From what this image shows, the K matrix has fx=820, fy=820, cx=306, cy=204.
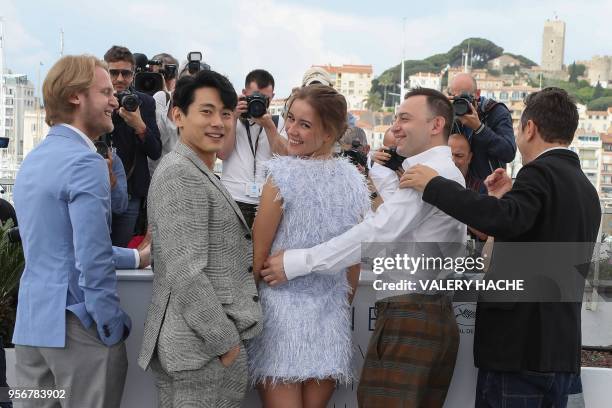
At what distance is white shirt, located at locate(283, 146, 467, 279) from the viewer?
283cm

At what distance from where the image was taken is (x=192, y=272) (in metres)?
2.62

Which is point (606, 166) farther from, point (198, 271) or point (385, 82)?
point (198, 271)

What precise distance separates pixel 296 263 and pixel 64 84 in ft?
3.32

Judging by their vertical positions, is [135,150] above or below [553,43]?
below

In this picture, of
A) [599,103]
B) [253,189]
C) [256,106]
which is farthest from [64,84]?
[599,103]

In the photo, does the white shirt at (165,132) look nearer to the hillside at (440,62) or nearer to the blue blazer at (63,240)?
the blue blazer at (63,240)

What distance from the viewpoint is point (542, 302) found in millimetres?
2807

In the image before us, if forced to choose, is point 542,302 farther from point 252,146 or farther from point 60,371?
point 252,146

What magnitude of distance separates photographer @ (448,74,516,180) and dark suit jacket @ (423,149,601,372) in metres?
1.79

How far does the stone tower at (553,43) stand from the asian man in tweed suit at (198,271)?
5953 inches

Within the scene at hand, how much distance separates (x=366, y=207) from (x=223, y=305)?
693mm

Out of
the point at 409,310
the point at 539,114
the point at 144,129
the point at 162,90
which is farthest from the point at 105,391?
the point at 162,90

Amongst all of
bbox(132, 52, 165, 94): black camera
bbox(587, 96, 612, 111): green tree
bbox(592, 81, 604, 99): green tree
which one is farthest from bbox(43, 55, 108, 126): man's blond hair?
bbox(592, 81, 604, 99): green tree

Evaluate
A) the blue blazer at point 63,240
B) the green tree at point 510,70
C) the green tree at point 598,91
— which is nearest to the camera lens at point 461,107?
the blue blazer at point 63,240
